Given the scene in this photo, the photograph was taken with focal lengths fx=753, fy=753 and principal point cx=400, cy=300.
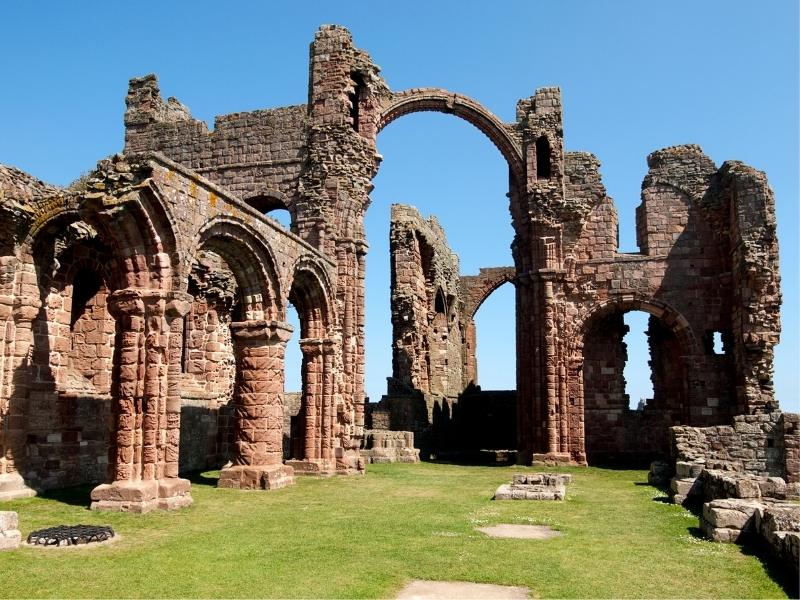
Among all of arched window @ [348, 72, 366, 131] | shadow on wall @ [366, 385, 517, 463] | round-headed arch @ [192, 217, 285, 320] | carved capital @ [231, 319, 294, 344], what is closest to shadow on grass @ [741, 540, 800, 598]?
carved capital @ [231, 319, 294, 344]

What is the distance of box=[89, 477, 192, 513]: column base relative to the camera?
387 inches

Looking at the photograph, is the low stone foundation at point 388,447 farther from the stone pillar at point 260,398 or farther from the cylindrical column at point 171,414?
the cylindrical column at point 171,414

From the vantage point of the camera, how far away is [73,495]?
1164 cm

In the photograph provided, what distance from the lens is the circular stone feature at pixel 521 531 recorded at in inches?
326

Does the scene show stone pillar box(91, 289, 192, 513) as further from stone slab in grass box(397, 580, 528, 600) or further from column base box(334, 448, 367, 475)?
column base box(334, 448, 367, 475)

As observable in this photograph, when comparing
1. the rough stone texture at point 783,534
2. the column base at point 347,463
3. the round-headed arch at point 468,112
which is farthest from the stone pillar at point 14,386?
the round-headed arch at point 468,112

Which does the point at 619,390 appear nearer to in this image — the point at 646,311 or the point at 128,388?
the point at 646,311

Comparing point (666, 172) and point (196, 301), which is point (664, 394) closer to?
point (666, 172)

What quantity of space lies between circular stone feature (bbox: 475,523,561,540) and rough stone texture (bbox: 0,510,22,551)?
4840mm

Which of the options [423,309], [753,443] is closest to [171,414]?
[753,443]

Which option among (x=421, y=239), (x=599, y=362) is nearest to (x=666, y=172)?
(x=599, y=362)

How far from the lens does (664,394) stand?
76.8 ft

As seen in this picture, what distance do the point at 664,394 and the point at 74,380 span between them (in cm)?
1719

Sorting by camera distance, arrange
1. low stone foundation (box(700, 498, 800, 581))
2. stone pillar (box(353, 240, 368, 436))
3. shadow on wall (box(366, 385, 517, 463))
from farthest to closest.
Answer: shadow on wall (box(366, 385, 517, 463)), stone pillar (box(353, 240, 368, 436)), low stone foundation (box(700, 498, 800, 581))
